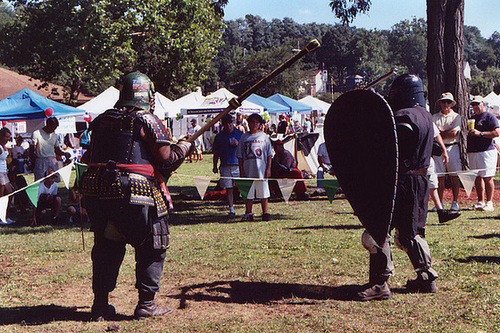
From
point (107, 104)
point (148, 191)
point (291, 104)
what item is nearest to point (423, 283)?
point (148, 191)

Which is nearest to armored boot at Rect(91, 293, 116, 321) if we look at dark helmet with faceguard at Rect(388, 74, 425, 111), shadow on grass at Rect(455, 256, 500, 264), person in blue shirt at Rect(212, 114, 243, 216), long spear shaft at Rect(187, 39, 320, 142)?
long spear shaft at Rect(187, 39, 320, 142)

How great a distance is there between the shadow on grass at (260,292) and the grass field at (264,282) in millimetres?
10

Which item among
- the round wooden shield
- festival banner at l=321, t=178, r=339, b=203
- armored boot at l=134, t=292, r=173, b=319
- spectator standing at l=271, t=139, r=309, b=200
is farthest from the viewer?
spectator standing at l=271, t=139, r=309, b=200

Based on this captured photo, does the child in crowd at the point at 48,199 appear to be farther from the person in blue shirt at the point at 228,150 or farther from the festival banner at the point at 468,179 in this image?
the festival banner at the point at 468,179

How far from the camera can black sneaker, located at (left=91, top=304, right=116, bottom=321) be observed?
188 inches

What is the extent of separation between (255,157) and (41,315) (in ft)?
17.8

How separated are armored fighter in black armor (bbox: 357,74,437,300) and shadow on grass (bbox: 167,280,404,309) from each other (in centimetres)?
26

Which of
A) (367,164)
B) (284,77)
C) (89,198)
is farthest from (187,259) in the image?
(284,77)

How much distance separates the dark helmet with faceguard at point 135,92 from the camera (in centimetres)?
466

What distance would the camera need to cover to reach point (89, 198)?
4.64 metres

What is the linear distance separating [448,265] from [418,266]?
4.08 feet

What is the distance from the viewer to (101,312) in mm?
4777

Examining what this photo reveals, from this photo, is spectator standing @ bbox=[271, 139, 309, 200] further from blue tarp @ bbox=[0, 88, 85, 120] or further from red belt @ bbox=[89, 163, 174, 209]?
red belt @ bbox=[89, 163, 174, 209]

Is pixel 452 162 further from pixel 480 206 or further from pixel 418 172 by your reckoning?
pixel 418 172
